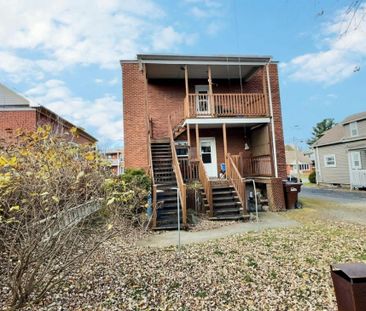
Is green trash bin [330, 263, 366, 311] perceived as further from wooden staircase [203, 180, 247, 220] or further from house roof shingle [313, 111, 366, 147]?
house roof shingle [313, 111, 366, 147]

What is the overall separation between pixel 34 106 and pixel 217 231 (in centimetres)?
1057

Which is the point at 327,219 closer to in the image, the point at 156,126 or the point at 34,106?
the point at 156,126

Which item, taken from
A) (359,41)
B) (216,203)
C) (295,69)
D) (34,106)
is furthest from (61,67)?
(359,41)

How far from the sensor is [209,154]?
14797mm

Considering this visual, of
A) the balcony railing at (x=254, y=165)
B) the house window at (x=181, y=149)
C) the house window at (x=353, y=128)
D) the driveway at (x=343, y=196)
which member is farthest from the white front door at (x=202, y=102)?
the house window at (x=353, y=128)

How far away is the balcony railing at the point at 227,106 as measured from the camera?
12.4 metres

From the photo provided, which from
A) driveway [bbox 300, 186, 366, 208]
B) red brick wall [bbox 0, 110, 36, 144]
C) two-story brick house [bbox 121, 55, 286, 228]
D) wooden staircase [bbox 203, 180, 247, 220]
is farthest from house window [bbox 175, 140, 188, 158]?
driveway [bbox 300, 186, 366, 208]

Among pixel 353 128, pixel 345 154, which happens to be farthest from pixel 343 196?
pixel 353 128

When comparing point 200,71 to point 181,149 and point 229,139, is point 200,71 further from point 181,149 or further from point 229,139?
point 181,149

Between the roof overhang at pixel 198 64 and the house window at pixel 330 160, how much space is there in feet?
46.0

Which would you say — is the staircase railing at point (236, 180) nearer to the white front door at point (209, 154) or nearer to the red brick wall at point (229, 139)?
the white front door at point (209, 154)

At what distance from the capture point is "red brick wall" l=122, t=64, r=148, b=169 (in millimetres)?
13820

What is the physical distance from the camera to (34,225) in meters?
3.23

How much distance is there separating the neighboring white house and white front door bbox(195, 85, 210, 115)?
1317cm
